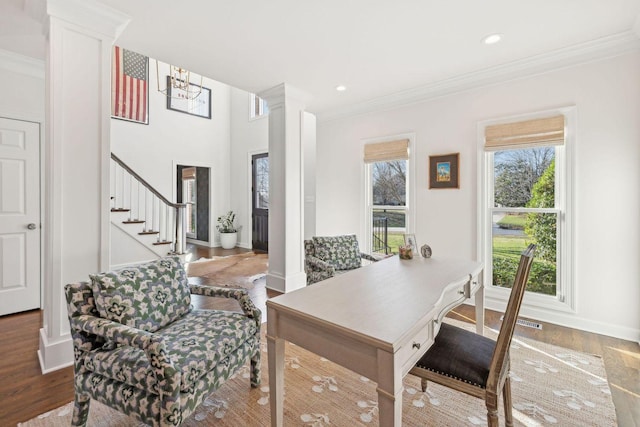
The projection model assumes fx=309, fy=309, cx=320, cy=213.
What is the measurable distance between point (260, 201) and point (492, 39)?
5.58 meters

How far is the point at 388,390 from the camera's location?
3.47ft

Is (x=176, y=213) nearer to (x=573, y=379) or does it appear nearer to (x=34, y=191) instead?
(x=34, y=191)

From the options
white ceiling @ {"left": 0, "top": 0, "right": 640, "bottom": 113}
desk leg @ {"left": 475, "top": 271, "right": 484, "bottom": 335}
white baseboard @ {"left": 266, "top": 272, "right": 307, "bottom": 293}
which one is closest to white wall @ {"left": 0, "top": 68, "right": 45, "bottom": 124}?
white ceiling @ {"left": 0, "top": 0, "right": 640, "bottom": 113}

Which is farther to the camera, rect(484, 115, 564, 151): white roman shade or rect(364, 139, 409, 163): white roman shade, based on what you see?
rect(364, 139, 409, 163): white roman shade

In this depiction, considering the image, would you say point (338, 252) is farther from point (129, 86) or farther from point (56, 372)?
point (129, 86)

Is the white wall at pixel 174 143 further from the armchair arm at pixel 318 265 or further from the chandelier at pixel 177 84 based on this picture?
the armchair arm at pixel 318 265

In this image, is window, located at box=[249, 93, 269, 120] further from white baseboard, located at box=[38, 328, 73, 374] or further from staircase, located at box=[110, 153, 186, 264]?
white baseboard, located at box=[38, 328, 73, 374]

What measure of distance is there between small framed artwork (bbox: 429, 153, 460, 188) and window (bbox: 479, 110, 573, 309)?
0.28 m

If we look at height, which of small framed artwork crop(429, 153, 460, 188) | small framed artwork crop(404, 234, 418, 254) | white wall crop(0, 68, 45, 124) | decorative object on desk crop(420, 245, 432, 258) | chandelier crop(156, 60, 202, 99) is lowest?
decorative object on desk crop(420, 245, 432, 258)

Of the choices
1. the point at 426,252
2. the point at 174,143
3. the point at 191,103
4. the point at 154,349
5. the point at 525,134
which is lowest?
the point at 154,349

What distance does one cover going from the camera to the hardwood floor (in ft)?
5.86

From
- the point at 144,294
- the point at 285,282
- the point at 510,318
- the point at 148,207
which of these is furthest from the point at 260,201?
the point at 510,318

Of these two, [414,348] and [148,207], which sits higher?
[148,207]


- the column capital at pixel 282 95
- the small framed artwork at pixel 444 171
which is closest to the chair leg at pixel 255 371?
the small framed artwork at pixel 444 171
